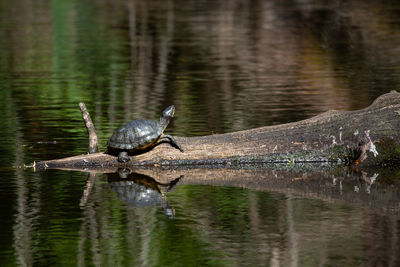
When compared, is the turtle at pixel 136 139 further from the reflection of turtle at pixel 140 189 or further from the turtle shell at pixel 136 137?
the reflection of turtle at pixel 140 189

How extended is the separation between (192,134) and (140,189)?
380cm

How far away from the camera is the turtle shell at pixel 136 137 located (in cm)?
1230

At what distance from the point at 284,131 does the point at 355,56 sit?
1653cm

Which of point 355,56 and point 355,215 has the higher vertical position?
point 355,56

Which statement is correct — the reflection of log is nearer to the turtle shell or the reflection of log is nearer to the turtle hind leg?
the turtle hind leg

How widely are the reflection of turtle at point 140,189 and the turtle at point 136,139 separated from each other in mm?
284

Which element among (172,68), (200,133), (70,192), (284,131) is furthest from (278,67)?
(70,192)

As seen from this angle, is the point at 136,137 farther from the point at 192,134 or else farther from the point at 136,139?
the point at 192,134

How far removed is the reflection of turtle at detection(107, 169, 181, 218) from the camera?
1071cm

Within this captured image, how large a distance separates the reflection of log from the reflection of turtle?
1.77ft

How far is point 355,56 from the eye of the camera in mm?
28406

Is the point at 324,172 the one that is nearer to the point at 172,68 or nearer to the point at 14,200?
the point at 14,200

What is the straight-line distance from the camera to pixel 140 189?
11.4 meters

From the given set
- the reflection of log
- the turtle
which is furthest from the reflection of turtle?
the reflection of log
